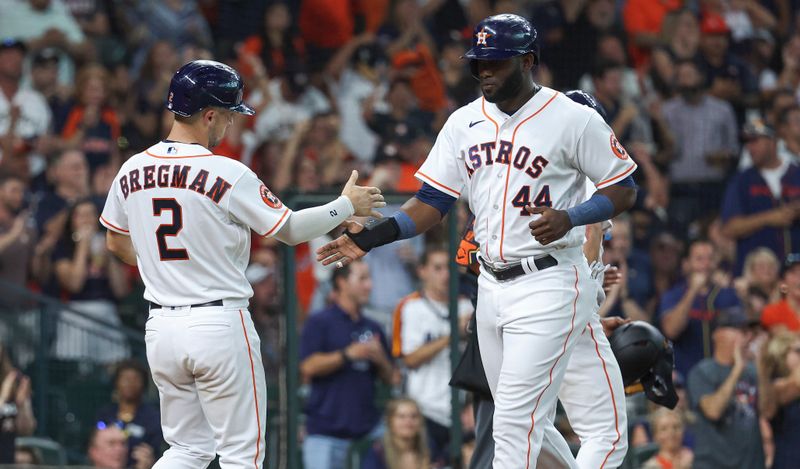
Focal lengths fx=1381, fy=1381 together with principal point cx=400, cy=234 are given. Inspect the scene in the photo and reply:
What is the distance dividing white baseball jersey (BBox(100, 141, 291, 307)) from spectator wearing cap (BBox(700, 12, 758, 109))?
24.7 ft

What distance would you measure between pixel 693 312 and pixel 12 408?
437cm

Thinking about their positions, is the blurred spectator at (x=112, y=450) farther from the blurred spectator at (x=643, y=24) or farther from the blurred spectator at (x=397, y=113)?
the blurred spectator at (x=643, y=24)

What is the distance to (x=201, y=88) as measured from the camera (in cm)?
510

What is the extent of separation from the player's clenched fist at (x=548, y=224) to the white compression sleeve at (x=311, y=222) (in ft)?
2.48

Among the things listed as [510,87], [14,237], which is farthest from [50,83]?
[510,87]

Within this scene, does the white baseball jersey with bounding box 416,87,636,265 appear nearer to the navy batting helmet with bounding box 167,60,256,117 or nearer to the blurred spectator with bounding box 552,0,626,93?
the navy batting helmet with bounding box 167,60,256,117

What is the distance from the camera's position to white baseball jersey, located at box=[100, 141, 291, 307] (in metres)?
5.00

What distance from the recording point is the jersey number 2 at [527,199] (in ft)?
16.9

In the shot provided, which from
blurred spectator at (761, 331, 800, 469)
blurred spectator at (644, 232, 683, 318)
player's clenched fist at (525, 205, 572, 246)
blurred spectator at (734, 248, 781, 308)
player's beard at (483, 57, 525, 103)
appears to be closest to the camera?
player's clenched fist at (525, 205, 572, 246)

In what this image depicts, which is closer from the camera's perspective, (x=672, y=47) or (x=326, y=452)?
(x=326, y=452)

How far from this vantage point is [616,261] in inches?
327

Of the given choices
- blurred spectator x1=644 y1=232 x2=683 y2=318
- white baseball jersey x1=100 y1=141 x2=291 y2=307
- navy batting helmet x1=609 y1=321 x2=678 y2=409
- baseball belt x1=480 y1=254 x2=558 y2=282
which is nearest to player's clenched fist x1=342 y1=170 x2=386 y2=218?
white baseball jersey x1=100 y1=141 x2=291 y2=307

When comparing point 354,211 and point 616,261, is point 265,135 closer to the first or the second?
point 616,261

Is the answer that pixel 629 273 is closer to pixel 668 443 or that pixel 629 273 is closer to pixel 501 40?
pixel 668 443
